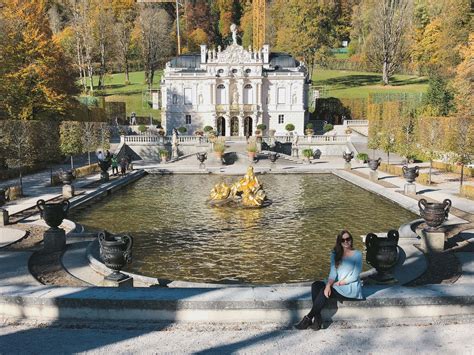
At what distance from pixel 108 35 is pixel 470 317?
91.2 m

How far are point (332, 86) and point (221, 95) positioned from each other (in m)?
31.1

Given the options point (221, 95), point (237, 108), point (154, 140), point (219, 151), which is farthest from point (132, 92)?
point (219, 151)

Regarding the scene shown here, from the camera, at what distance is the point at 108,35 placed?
89500 mm

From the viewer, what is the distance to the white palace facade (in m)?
61.2

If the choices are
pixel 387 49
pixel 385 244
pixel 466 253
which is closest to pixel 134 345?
pixel 385 244

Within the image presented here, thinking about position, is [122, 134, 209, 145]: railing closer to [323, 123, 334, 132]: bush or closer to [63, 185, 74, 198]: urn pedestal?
[323, 123, 334, 132]: bush

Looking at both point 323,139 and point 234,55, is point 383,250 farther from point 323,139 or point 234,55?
point 234,55

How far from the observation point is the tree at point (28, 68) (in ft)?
131

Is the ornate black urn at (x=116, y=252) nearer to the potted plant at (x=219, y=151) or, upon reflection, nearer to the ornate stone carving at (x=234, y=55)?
the potted plant at (x=219, y=151)

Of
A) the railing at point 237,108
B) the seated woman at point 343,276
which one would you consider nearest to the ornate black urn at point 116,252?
the seated woman at point 343,276

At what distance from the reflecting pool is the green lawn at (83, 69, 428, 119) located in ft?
157

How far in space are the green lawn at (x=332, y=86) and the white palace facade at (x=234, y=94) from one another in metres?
9.85

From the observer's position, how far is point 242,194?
73.6 feet

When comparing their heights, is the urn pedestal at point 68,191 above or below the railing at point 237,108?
below
